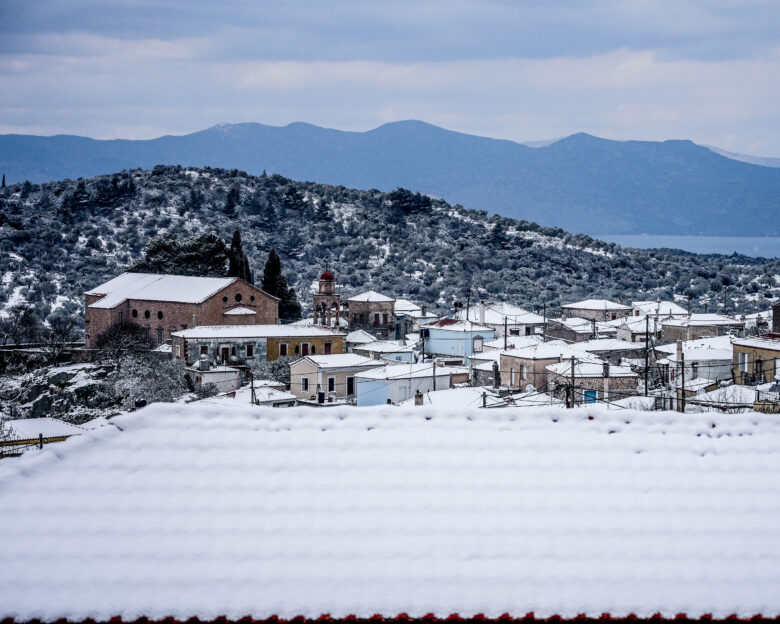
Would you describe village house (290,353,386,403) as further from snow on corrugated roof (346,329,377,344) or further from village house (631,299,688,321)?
village house (631,299,688,321)

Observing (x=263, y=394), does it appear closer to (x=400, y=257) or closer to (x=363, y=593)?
(x=363, y=593)

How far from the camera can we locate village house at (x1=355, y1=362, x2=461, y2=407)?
3105cm

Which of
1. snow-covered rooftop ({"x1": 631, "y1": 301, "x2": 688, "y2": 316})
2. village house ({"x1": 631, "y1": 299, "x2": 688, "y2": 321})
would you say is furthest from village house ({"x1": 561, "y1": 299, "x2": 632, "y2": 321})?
snow-covered rooftop ({"x1": 631, "y1": 301, "x2": 688, "y2": 316})

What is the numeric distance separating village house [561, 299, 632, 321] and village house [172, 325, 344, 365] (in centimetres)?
2170

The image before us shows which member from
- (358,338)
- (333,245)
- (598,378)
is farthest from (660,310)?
(333,245)

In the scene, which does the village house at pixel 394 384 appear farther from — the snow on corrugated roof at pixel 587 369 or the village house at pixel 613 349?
the village house at pixel 613 349

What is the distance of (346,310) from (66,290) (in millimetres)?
22263

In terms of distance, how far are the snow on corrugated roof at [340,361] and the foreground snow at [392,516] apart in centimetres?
2901

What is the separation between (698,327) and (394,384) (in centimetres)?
2277

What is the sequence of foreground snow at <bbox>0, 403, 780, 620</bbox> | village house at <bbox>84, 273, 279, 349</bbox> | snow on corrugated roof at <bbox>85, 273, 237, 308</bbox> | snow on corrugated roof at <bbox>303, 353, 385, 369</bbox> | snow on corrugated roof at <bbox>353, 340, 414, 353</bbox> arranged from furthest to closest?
snow on corrugated roof at <bbox>85, 273, 237, 308</bbox> → village house at <bbox>84, 273, 279, 349</bbox> → snow on corrugated roof at <bbox>353, 340, 414, 353</bbox> → snow on corrugated roof at <bbox>303, 353, 385, 369</bbox> → foreground snow at <bbox>0, 403, 780, 620</bbox>

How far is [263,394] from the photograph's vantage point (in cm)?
3005

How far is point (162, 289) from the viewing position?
46.3 metres

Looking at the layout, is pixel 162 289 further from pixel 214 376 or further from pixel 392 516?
pixel 392 516

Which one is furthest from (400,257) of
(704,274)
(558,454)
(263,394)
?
(558,454)
